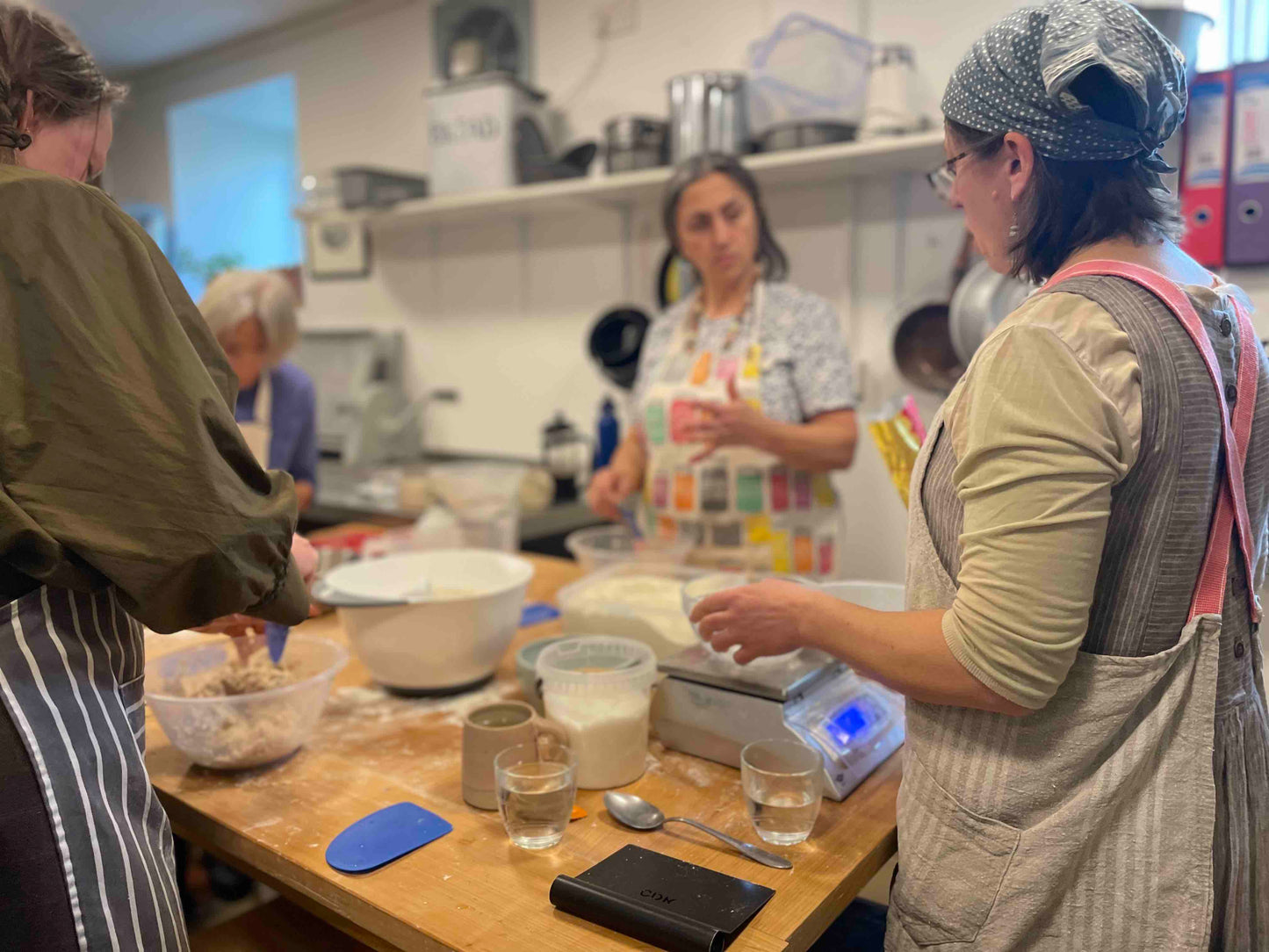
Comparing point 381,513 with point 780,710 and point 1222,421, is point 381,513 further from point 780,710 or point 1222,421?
point 1222,421

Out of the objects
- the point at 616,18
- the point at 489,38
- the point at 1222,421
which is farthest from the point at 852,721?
the point at 489,38

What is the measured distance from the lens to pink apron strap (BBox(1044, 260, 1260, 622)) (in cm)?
79

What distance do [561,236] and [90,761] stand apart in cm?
279

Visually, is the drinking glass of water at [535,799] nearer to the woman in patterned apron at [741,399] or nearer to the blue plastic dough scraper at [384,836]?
the blue plastic dough scraper at [384,836]

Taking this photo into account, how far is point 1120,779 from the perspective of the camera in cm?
83

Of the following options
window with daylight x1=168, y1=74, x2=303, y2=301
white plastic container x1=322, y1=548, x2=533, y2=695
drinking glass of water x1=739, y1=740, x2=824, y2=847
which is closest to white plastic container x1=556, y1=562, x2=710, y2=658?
white plastic container x1=322, y1=548, x2=533, y2=695

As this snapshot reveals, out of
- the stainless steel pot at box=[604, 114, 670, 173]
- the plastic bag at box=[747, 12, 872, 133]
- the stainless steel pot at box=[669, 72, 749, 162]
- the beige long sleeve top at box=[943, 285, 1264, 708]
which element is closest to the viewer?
the beige long sleeve top at box=[943, 285, 1264, 708]

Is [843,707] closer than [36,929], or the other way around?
[36,929]

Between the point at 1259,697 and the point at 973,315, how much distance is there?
142 cm

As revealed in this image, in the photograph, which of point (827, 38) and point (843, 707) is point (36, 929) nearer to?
point (843, 707)

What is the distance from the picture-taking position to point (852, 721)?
117 cm

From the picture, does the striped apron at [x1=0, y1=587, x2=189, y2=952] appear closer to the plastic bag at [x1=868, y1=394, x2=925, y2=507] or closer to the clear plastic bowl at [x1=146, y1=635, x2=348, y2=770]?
the clear plastic bowl at [x1=146, y1=635, x2=348, y2=770]

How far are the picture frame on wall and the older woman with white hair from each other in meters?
1.60

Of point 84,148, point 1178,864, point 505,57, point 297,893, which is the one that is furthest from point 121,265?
point 505,57
